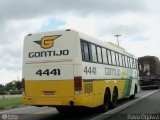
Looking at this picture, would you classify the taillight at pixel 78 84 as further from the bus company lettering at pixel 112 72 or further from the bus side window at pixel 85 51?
the bus company lettering at pixel 112 72

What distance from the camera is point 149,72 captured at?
45.9 metres

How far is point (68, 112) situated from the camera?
19.2m

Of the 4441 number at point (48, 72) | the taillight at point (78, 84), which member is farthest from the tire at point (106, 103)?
the 4441 number at point (48, 72)

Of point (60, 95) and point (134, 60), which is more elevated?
point (134, 60)

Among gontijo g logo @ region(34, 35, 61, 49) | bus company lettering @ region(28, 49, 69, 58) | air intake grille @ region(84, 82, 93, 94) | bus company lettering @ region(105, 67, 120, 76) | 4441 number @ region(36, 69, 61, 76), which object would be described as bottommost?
air intake grille @ region(84, 82, 93, 94)

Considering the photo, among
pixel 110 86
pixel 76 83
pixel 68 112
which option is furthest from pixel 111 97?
pixel 76 83

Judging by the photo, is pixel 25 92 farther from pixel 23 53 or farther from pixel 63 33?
pixel 63 33

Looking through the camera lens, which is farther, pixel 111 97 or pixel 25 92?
pixel 111 97

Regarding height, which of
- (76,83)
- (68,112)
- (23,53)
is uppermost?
(23,53)

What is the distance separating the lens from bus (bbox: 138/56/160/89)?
44719 millimetres

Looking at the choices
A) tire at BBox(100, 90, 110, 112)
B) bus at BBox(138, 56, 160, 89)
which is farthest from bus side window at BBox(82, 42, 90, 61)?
bus at BBox(138, 56, 160, 89)

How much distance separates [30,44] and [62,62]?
1.57 metres

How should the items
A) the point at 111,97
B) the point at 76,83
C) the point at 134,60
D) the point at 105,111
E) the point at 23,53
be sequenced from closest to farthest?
the point at 76,83 < the point at 23,53 < the point at 105,111 < the point at 111,97 < the point at 134,60

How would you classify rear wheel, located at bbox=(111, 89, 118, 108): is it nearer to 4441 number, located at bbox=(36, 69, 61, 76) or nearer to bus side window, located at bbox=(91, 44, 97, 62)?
bus side window, located at bbox=(91, 44, 97, 62)
